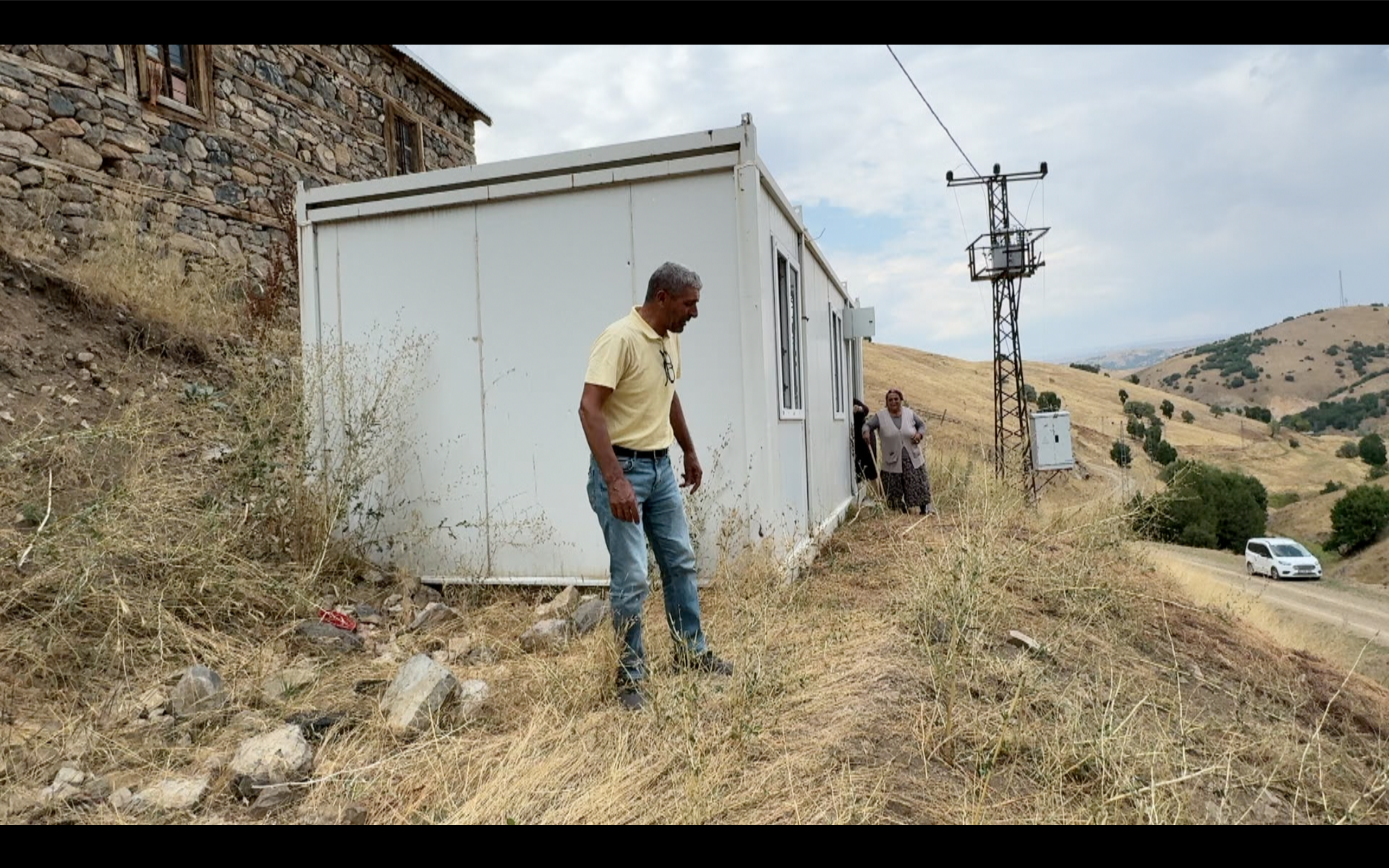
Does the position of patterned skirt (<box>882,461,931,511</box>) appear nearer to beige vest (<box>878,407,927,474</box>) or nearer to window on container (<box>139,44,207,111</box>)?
beige vest (<box>878,407,927,474</box>)

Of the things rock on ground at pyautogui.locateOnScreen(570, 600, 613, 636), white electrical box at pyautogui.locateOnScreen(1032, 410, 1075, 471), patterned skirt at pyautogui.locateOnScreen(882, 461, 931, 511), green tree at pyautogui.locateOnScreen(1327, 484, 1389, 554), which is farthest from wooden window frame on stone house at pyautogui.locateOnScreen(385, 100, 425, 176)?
green tree at pyautogui.locateOnScreen(1327, 484, 1389, 554)

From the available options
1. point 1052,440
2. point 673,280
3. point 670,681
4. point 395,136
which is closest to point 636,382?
point 673,280

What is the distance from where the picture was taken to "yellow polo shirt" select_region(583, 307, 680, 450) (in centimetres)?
329

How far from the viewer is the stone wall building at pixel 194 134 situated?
828cm

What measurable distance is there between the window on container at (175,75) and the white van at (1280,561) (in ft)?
86.9

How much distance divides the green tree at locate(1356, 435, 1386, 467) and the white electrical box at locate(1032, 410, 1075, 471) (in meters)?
53.5

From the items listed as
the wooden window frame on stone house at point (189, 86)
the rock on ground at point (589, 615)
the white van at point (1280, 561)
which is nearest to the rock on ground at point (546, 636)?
the rock on ground at point (589, 615)

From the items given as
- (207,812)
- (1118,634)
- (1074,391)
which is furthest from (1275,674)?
(1074,391)

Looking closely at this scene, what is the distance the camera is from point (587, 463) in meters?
5.46

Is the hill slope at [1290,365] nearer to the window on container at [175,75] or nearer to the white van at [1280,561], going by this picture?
the white van at [1280,561]

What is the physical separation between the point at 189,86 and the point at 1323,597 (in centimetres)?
2795

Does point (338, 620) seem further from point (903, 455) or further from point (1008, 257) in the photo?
point (1008, 257)

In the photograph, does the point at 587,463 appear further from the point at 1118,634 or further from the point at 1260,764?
the point at 1260,764
